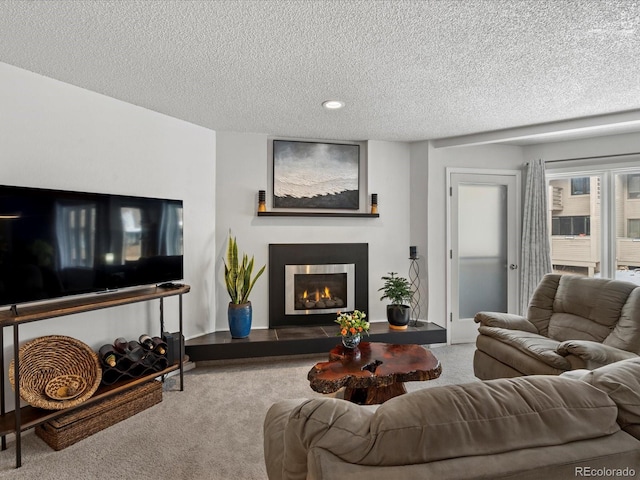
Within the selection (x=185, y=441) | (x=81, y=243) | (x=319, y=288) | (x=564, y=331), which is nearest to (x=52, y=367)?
(x=81, y=243)

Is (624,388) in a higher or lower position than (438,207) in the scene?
lower

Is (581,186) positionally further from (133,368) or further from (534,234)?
(133,368)

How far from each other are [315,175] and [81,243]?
2.55m

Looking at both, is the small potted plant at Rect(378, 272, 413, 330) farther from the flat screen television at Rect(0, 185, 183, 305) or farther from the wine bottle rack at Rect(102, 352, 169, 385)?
the wine bottle rack at Rect(102, 352, 169, 385)

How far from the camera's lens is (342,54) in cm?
223

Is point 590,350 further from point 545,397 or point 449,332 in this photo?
point 449,332

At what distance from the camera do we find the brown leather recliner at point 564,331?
2525 millimetres

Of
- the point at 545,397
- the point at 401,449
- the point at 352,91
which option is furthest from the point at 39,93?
the point at 545,397

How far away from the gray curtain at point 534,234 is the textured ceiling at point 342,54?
1142 mm

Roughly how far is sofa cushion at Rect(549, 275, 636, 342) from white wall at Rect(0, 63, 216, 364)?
335cm

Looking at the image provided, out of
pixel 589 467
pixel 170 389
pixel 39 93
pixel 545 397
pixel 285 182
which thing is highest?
pixel 39 93

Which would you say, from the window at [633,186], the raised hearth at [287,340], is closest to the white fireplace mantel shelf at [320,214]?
the raised hearth at [287,340]

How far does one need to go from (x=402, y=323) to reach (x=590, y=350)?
1995mm

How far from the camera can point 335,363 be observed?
2.59 metres
